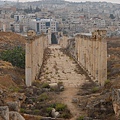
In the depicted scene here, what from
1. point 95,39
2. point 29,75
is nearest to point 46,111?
point 29,75

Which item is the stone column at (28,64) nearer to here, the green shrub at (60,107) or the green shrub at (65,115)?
the green shrub at (60,107)

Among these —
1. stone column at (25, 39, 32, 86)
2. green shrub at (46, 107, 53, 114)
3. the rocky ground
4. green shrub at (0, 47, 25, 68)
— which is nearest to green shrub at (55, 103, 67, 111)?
the rocky ground

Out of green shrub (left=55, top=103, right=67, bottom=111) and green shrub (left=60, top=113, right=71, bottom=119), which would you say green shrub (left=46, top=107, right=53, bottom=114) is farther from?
green shrub (left=60, top=113, right=71, bottom=119)

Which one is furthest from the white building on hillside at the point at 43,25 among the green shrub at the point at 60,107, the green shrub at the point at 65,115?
the green shrub at the point at 65,115

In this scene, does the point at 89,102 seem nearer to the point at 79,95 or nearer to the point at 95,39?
the point at 79,95

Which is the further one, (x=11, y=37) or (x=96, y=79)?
(x=11, y=37)

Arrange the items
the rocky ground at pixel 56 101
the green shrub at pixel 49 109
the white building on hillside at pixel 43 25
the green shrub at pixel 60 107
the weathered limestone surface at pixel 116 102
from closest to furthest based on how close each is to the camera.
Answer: the weathered limestone surface at pixel 116 102, the rocky ground at pixel 56 101, the green shrub at pixel 49 109, the green shrub at pixel 60 107, the white building on hillside at pixel 43 25

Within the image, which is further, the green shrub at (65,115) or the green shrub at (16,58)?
the green shrub at (16,58)

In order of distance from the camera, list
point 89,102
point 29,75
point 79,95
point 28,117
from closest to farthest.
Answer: point 28,117, point 89,102, point 79,95, point 29,75

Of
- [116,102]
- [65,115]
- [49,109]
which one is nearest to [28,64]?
[49,109]

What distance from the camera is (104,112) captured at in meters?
15.0

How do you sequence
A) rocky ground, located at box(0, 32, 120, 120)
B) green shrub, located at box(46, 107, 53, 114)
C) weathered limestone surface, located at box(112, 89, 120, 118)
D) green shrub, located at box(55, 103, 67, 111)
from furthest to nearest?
green shrub, located at box(55, 103, 67, 111), green shrub, located at box(46, 107, 53, 114), rocky ground, located at box(0, 32, 120, 120), weathered limestone surface, located at box(112, 89, 120, 118)

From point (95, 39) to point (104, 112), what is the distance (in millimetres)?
12908

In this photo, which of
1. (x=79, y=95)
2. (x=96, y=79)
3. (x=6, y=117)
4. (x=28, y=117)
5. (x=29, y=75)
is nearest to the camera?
(x=6, y=117)
